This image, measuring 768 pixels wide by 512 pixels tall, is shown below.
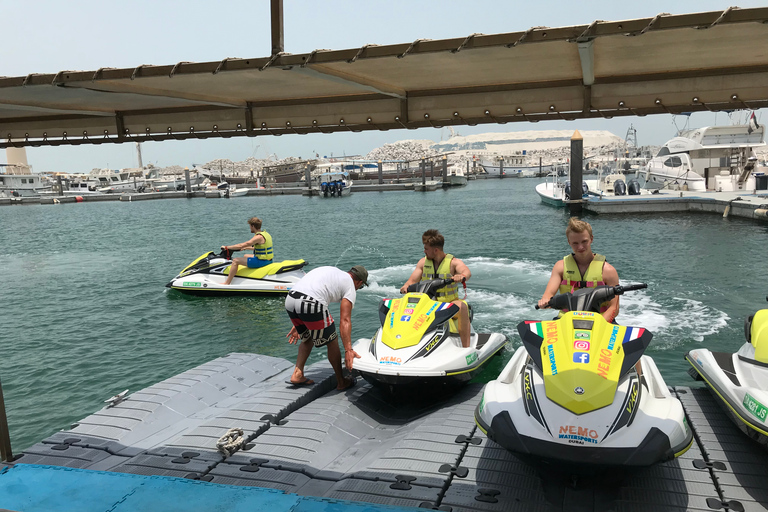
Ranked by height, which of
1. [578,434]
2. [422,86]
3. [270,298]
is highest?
[422,86]

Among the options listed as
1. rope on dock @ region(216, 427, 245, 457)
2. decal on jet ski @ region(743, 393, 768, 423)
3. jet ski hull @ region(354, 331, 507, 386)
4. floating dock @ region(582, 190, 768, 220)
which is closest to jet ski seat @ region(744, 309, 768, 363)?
decal on jet ski @ region(743, 393, 768, 423)

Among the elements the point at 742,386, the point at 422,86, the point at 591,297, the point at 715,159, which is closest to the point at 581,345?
the point at 591,297

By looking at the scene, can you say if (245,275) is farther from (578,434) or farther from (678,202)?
(678,202)

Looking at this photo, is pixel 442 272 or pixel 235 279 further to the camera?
pixel 235 279

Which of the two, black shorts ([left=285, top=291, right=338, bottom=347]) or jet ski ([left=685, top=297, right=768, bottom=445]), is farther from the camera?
black shorts ([left=285, top=291, right=338, bottom=347])

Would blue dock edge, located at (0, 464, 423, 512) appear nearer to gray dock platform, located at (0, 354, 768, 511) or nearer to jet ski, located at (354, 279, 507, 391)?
gray dock platform, located at (0, 354, 768, 511)

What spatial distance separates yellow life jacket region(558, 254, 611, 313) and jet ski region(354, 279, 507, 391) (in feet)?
4.80

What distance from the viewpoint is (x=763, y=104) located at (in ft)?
17.1

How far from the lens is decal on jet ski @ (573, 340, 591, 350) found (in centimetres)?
413

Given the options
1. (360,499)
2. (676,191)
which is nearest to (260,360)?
(360,499)

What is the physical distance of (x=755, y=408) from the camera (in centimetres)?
441

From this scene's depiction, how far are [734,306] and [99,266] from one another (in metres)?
22.1

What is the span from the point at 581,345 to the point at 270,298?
11584 millimetres

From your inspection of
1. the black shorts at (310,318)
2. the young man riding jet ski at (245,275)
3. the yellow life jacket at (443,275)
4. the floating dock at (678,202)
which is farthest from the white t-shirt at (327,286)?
the floating dock at (678,202)
